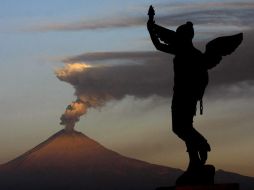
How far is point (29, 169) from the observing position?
620 ft

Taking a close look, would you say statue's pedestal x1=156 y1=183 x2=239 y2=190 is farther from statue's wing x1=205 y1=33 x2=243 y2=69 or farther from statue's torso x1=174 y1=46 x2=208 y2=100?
statue's wing x1=205 y1=33 x2=243 y2=69

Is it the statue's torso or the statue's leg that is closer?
the statue's leg

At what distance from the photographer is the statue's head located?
2275 centimetres

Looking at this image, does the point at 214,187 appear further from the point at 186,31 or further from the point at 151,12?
the point at 151,12

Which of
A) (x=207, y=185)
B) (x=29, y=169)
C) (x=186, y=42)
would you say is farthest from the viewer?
(x=29, y=169)

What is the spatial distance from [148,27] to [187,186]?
340 cm

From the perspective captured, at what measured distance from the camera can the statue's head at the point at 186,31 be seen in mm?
22750

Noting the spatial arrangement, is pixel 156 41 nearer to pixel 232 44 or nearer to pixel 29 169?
pixel 232 44

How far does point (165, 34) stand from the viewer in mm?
22812

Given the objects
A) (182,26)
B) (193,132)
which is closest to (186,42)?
(182,26)

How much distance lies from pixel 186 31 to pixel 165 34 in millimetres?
420

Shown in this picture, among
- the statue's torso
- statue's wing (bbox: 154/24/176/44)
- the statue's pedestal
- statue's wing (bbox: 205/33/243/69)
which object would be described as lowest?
the statue's pedestal

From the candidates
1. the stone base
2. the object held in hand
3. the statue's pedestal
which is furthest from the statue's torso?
the statue's pedestal

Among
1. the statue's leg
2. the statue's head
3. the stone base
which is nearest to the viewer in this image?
the stone base
